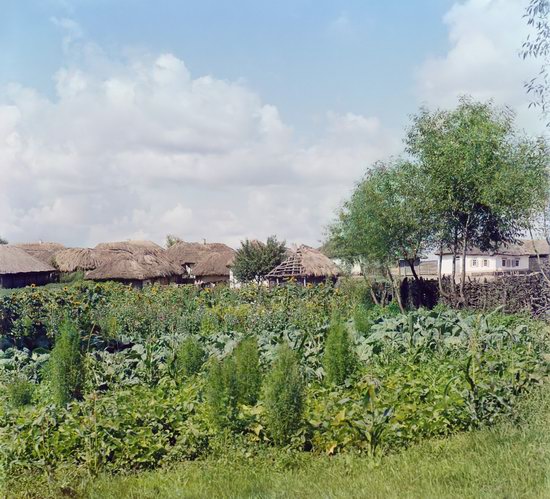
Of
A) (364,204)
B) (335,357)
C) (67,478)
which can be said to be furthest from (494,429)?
(364,204)

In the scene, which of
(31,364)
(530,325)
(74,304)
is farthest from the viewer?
(74,304)

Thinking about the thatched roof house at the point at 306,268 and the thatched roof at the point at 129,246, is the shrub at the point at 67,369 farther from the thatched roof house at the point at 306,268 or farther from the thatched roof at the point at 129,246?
the thatched roof at the point at 129,246

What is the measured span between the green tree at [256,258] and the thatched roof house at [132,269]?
355cm

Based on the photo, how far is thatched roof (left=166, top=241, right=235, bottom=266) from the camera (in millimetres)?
34219

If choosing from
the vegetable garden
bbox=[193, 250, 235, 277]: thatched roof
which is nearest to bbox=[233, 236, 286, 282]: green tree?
bbox=[193, 250, 235, 277]: thatched roof

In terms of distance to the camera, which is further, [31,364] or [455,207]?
[455,207]

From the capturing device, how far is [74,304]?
405 inches

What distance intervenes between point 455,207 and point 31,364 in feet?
46.0

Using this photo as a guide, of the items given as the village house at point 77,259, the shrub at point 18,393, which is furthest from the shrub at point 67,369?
the village house at point 77,259

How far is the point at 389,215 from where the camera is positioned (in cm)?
1784

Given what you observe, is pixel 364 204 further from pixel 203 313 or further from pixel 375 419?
pixel 375 419

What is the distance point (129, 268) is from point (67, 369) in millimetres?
22536

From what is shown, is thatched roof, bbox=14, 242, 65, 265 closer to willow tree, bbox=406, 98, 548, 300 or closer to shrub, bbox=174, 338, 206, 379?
willow tree, bbox=406, 98, 548, 300

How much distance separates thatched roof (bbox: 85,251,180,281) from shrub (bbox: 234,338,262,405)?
22.5 metres
